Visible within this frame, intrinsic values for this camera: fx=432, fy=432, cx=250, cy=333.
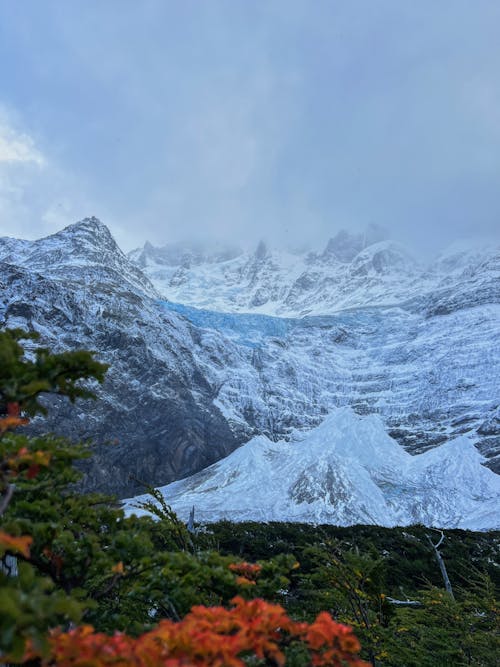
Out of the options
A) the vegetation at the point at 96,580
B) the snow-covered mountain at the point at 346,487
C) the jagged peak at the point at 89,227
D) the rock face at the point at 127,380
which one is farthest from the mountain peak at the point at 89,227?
the vegetation at the point at 96,580

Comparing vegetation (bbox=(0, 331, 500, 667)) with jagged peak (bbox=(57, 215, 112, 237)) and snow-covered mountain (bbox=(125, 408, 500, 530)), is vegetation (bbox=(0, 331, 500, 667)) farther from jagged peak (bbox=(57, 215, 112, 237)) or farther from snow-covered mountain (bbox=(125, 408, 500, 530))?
jagged peak (bbox=(57, 215, 112, 237))

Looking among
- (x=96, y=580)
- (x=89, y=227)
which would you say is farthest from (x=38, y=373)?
(x=89, y=227)

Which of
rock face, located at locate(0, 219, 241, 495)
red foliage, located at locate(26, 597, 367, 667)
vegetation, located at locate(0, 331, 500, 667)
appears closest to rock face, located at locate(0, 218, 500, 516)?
rock face, located at locate(0, 219, 241, 495)

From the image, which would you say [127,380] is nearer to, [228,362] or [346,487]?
[228,362]

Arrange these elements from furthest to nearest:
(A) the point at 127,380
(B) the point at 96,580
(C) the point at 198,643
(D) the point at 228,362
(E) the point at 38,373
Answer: (D) the point at 228,362
(A) the point at 127,380
(B) the point at 96,580
(E) the point at 38,373
(C) the point at 198,643

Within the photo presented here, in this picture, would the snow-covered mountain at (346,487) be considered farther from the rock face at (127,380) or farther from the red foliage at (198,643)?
the red foliage at (198,643)

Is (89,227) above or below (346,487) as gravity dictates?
above
